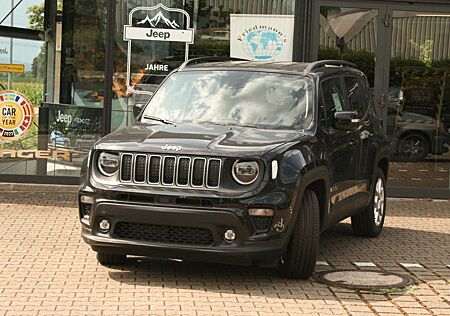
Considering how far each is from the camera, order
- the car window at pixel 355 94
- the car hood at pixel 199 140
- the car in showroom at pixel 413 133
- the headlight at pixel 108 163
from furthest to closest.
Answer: the car in showroom at pixel 413 133, the car window at pixel 355 94, the headlight at pixel 108 163, the car hood at pixel 199 140

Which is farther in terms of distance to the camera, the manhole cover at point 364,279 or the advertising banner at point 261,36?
the advertising banner at point 261,36

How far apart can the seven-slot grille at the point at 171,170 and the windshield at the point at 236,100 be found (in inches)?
41.1

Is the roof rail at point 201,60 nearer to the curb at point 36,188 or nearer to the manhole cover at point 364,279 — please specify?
the manhole cover at point 364,279

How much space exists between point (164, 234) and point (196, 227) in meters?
0.31

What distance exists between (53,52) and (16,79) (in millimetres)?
655

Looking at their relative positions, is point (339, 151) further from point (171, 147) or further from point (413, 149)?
point (413, 149)

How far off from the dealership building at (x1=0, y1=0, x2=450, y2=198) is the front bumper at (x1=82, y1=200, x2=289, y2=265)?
19.4 ft

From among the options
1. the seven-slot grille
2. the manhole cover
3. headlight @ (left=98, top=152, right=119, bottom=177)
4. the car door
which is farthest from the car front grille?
the car door

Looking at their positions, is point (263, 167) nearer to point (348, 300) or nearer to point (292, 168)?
point (292, 168)

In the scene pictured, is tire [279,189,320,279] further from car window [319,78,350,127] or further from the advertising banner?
the advertising banner

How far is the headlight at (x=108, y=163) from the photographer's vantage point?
299 inches

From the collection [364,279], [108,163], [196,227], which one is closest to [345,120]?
[364,279]

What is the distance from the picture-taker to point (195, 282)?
7.57 meters

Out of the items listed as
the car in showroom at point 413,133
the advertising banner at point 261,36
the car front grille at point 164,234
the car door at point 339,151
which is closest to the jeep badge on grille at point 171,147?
the car front grille at point 164,234
